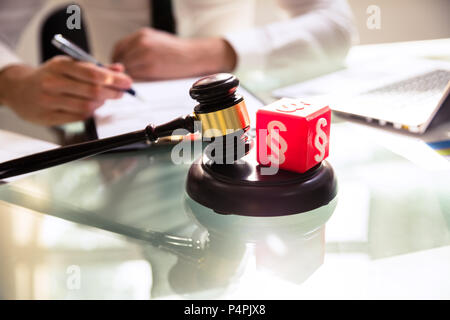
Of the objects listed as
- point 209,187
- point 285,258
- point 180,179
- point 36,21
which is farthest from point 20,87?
point 36,21

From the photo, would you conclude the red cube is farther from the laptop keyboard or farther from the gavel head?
the laptop keyboard

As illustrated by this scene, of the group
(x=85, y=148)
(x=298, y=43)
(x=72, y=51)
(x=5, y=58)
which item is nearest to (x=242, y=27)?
(x=298, y=43)

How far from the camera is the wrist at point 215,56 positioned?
1.28m

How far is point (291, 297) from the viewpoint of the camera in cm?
43

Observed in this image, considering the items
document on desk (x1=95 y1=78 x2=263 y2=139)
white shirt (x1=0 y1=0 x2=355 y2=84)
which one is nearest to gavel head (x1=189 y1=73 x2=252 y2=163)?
document on desk (x1=95 y1=78 x2=263 y2=139)

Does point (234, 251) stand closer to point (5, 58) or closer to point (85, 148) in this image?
point (85, 148)

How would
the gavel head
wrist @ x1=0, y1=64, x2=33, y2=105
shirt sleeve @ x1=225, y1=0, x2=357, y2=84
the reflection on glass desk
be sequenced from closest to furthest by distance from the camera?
1. the reflection on glass desk
2. the gavel head
3. wrist @ x1=0, y1=64, x2=33, y2=105
4. shirt sleeve @ x1=225, y1=0, x2=357, y2=84

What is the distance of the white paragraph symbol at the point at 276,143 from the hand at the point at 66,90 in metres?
0.47

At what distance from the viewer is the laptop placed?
31.3 inches

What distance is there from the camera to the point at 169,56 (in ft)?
4.16

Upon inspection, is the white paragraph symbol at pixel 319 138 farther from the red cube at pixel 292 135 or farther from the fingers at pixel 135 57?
the fingers at pixel 135 57

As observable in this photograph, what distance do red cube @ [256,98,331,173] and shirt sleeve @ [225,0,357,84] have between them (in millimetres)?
658

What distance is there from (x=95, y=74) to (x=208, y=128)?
1.49 feet

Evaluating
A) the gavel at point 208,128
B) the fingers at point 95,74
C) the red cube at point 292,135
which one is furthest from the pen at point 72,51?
the red cube at point 292,135
